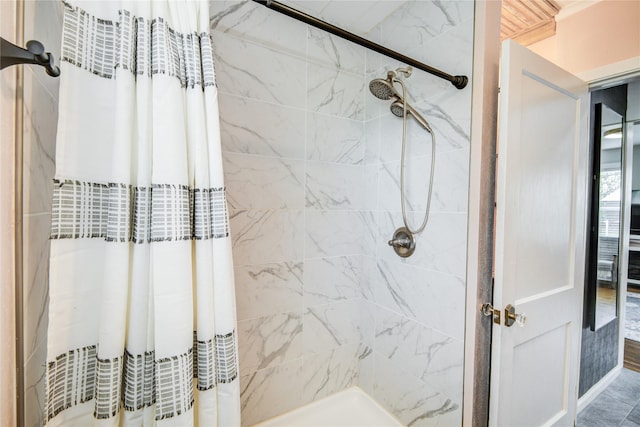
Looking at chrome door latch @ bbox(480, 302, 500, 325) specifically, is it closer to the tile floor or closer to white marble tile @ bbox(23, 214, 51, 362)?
white marble tile @ bbox(23, 214, 51, 362)

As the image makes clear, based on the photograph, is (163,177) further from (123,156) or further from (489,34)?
(489,34)

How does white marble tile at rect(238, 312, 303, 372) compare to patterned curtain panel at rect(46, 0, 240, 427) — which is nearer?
patterned curtain panel at rect(46, 0, 240, 427)

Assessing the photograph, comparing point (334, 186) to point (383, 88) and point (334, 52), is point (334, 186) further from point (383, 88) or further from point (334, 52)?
point (334, 52)

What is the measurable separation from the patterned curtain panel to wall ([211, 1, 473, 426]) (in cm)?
50

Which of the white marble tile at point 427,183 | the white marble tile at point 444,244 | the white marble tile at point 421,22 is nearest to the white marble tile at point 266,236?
the white marble tile at point 427,183

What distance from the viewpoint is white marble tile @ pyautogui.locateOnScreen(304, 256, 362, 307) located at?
1505 mm

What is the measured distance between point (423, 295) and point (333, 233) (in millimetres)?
574

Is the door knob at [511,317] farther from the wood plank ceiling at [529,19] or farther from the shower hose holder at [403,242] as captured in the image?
the wood plank ceiling at [529,19]

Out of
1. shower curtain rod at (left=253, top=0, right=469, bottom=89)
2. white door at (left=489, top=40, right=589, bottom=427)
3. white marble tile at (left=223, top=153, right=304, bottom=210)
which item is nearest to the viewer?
shower curtain rod at (left=253, top=0, right=469, bottom=89)

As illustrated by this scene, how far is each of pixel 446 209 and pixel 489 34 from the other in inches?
29.0

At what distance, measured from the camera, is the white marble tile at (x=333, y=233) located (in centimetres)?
150

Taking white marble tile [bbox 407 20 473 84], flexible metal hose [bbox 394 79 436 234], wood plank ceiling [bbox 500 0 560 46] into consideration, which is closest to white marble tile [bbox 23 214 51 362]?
flexible metal hose [bbox 394 79 436 234]

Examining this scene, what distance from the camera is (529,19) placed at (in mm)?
1729

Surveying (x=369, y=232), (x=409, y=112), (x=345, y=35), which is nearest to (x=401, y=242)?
(x=369, y=232)
